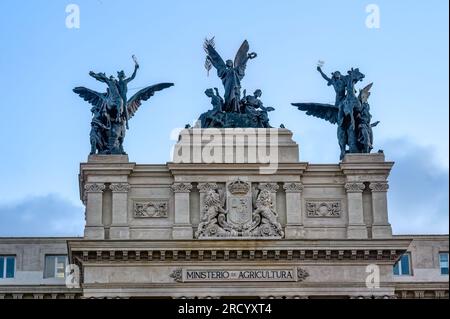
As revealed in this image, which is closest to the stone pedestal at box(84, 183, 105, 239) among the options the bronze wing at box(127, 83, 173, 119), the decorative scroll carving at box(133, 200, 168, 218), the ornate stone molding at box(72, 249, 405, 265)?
the ornate stone molding at box(72, 249, 405, 265)

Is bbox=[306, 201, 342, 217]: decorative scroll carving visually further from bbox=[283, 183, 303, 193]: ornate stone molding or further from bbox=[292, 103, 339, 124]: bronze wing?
bbox=[292, 103, 339, 124]: bronze wing

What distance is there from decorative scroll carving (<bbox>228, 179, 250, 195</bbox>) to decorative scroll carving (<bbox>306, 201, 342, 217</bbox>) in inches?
117

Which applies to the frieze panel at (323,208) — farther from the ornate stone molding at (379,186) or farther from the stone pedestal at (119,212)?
the stone pedestal at (119,212)

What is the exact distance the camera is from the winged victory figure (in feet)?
200

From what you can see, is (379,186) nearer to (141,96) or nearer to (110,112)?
(141,96)

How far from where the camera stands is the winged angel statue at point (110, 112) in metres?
59.8

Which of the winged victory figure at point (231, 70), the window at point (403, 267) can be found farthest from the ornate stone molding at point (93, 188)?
the window at point (403, 267)

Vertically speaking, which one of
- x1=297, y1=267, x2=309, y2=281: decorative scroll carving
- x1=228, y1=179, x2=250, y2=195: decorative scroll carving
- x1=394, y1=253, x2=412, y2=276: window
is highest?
x1=228, y1=179, x2=250, y2=195: decorative scroll carving

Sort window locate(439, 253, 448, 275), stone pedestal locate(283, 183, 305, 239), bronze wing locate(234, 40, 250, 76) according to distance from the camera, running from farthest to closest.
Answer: window locate(439, 253, 448, 275), bronze wing locate(234, 40, 250, 76), stone pedestal locate(283, 183, 305, 239)

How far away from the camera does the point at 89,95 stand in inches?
2422

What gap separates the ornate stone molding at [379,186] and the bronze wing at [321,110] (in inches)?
164

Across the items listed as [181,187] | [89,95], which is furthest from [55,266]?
[181,187]

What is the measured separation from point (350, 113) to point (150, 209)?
10376 millimetres

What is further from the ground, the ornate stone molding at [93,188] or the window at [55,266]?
the ornate stone molding at [93,188]
